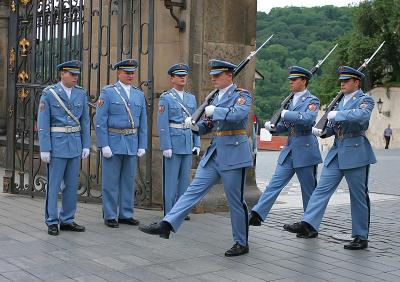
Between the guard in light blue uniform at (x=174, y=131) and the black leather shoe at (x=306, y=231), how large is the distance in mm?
1562

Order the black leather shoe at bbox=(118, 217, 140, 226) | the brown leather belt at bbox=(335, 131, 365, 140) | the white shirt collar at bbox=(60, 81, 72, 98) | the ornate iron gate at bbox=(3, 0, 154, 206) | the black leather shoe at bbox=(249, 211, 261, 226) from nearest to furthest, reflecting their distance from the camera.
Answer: the brown leather belt at bbox=(335, 131, 365, 140) < the white shirt collar at bbox=(60, 81, 72, 98) < the black leather shoe at bbox=(249, 211, 261, 226) < the black leather shoe at bbox=(118, 217, 140, 226) < the ornate iron gate at bbox=(3, 0, 154, 206)

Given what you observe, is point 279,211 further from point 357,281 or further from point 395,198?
point 357,281

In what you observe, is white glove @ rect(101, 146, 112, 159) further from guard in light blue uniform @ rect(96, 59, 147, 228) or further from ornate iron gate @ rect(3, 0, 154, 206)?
ornate iron gate @ rect(3, 0, 154, 206)

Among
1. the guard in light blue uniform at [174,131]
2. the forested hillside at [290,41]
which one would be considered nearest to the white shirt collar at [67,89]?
the guard in light blue uniform at [174,131]

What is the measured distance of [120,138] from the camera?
751 centimetres

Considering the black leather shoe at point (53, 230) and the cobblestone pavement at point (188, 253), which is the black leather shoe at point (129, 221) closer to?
the cobblestone pavement at point (188, 253)

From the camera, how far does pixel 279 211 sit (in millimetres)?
8984

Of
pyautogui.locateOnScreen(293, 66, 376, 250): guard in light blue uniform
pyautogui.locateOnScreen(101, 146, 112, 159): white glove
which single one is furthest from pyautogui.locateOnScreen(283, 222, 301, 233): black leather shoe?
pyautogui.locateOnScreen(101, 146, 112, 159): white glove

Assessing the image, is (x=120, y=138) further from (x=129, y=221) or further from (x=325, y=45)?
(x=325, y=45)

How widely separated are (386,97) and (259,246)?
36859mm

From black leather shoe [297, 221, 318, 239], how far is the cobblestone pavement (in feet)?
0.34

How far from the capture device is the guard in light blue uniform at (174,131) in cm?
768

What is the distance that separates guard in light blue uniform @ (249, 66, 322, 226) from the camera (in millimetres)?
7277

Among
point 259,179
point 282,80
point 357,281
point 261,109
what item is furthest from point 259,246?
point 282,80
